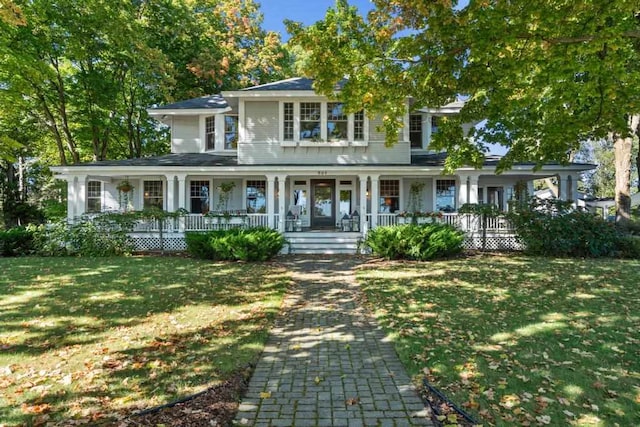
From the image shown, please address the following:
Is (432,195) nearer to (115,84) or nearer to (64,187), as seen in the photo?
(115,84)

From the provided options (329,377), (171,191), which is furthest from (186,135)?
(329,377)

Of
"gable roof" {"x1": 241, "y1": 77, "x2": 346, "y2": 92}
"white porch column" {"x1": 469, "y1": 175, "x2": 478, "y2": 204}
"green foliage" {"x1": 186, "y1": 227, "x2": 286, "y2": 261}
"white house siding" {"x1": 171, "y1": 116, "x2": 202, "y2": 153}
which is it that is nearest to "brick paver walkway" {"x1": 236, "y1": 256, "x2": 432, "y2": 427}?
"green foliage" {"x1": 186, "y1": 227, "x2": 286, "y2": 261}

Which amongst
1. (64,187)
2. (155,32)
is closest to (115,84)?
(155,32)

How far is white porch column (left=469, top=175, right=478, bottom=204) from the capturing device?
50.2 ft

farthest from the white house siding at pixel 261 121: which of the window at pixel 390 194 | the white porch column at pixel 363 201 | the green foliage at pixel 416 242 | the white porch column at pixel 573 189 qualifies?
the white porch column at pixel 573 189

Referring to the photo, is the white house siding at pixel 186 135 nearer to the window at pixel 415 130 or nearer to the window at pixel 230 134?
the window at pixel 230 134

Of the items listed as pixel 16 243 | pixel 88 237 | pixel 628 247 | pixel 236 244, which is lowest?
pixel 628 247

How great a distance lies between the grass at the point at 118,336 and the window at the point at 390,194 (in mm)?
8851

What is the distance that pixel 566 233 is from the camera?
1298 centimetres

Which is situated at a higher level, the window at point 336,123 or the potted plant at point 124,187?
the window at point 336,123

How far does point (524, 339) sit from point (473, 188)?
1137 centimetres

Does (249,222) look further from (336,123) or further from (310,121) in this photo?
(336,123)

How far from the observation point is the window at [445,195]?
56.2 feet

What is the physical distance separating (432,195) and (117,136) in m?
21.4
